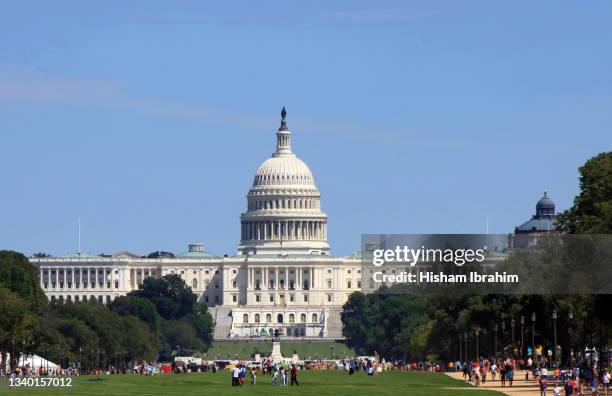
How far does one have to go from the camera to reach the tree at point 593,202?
104375 millimetres

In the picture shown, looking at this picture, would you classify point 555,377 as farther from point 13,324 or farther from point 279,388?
point 13,324

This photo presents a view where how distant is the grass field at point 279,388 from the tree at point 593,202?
362 inches

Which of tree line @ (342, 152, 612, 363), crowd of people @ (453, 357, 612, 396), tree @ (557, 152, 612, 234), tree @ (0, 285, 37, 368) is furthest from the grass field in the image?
tree @ (0, 285, 37, 368)

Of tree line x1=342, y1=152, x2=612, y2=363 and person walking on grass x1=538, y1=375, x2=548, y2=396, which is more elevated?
tree line x1=342, y1=152, x2=612, y2=363

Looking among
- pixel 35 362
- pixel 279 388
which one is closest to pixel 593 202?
pixel 279 388

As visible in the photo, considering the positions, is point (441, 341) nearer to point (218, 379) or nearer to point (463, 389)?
point (218, 379)

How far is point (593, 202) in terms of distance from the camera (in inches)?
4370

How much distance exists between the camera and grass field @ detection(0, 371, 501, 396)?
96.8 m

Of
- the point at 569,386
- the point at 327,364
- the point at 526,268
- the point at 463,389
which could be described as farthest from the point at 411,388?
the point at 327,364

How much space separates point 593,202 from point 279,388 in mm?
17661

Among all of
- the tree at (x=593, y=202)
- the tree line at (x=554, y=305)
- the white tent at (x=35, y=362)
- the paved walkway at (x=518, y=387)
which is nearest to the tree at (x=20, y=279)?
the white tent at (x=35, y=362)

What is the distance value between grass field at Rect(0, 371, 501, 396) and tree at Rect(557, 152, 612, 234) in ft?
30.2

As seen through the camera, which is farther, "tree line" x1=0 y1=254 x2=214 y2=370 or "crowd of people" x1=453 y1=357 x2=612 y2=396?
"tree line" x1=0 y1=254 x2=214 y2=370

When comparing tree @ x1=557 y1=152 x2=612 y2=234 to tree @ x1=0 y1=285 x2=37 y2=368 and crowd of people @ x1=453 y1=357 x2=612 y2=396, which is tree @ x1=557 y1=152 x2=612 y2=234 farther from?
tree @ x1=0 y1=285 x2=37 y2=368
